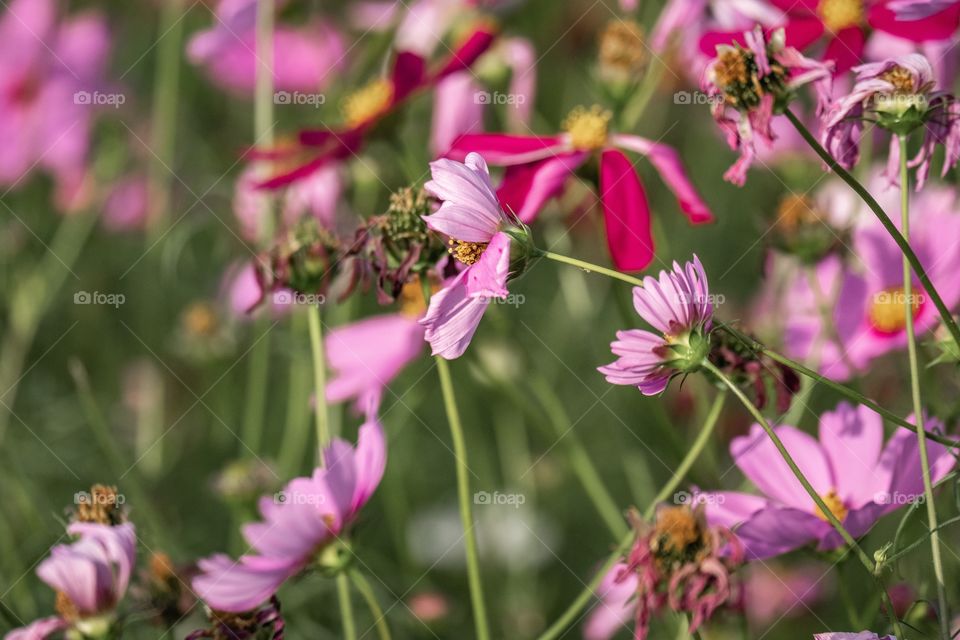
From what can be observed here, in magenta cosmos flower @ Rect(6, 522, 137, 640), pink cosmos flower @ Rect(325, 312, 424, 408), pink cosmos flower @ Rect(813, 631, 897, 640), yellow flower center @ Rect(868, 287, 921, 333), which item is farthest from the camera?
pink cosmos flower @ Rect(325, 312, 424, 408)

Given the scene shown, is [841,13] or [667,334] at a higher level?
[841,13]

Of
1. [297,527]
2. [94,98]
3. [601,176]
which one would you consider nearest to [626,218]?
[601,176]

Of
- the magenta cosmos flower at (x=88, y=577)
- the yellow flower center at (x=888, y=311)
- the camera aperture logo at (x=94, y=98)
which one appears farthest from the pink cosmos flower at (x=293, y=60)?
the magenta cosmos flower at (x=88, y=577)

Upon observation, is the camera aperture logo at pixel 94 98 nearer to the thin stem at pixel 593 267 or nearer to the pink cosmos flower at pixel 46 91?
the pink cosmos flower at pixel 46 91

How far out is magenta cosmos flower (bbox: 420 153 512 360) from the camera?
54 cm

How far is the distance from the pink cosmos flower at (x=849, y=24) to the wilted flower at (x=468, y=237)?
21 centimetres

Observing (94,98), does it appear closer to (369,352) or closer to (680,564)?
(369,352)

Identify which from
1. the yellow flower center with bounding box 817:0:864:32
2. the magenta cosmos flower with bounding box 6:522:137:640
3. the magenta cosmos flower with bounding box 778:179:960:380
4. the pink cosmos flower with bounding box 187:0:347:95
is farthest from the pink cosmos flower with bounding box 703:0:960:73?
the pink cosmos flower with bounding box 187:0:347:95

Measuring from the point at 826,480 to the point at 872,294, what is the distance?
223 millimetres

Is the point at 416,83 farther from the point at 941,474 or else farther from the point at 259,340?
the point at 941,474

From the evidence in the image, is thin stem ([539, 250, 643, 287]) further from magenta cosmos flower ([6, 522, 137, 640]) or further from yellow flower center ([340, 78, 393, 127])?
yellow flower center ([340, 78, 393, 127])

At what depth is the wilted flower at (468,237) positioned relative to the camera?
→ 54 centimetres

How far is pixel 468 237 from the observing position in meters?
0.56

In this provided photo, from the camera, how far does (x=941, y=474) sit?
61 cm
